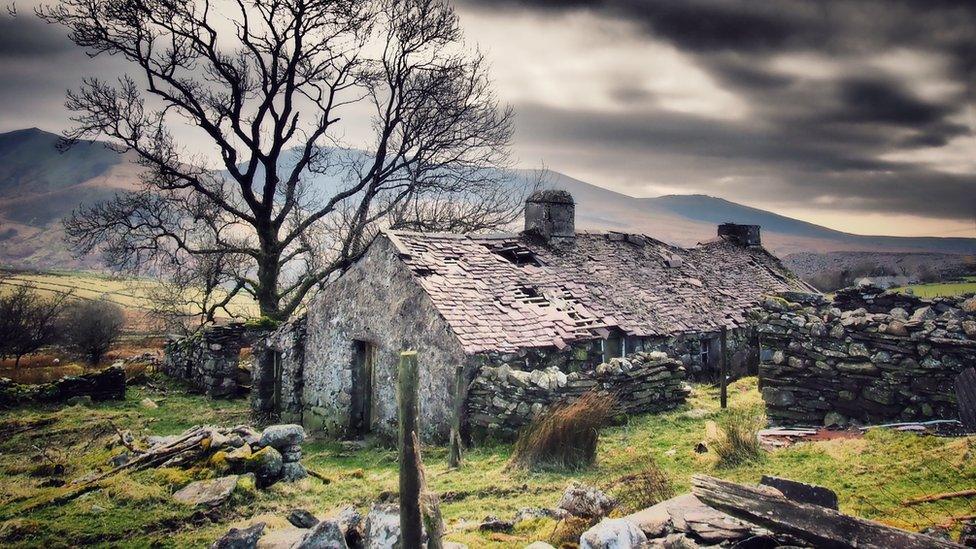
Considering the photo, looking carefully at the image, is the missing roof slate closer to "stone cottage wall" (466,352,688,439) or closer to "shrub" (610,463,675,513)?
"stone cottage wall" (466,352,688,439)

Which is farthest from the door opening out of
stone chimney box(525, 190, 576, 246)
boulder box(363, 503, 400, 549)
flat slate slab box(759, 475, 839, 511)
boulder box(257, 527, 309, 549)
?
flat slate slab box(759, 475, 839, 511)

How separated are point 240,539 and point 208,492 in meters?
2.57

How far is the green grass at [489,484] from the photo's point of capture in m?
5.48

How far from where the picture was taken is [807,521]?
3998mm

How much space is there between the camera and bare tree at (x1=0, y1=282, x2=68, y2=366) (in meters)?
23.5

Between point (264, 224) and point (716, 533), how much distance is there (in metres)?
17.8

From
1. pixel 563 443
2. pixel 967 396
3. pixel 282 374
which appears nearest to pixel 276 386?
pixel 282 374

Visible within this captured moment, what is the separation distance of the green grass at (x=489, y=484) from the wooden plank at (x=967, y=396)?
3.36ft

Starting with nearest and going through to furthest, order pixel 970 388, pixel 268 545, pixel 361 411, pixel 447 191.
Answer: pixel 268 545 < pixel 970 388 < pixel 361 411 < pixel 447 191

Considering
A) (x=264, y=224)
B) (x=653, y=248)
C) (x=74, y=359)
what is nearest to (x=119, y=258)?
(x=264, y=224)

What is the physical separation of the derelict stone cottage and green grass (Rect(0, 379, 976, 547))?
49.5 inches

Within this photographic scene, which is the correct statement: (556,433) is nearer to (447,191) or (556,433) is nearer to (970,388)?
(970,388)

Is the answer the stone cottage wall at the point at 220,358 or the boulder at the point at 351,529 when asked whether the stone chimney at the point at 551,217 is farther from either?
the boulder at the point at 351,529

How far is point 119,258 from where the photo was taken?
59.2 feet
